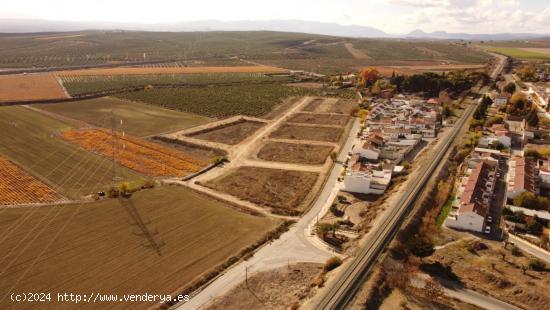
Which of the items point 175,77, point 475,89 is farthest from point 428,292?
point 175,77

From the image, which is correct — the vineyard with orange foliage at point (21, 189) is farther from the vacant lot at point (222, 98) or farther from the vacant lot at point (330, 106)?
the vacant lot at point (330, 106)

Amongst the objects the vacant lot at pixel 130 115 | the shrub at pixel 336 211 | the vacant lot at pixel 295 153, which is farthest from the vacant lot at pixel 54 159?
the shrub at pixel 336 211

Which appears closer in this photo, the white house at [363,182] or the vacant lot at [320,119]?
the white house at [363,182]

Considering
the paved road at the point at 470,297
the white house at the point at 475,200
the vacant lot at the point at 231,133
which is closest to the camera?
the paved road at the point at 470,297

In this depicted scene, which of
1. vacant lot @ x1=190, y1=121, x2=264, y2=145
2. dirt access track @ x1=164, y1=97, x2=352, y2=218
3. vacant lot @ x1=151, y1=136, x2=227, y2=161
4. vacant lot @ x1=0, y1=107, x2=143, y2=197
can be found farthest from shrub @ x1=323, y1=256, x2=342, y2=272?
vacant lot @ x1=190, y1=121, x2=264, y2=145

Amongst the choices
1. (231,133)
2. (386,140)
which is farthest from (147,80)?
(386,140)

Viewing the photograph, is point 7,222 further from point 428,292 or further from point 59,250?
point 428,292
